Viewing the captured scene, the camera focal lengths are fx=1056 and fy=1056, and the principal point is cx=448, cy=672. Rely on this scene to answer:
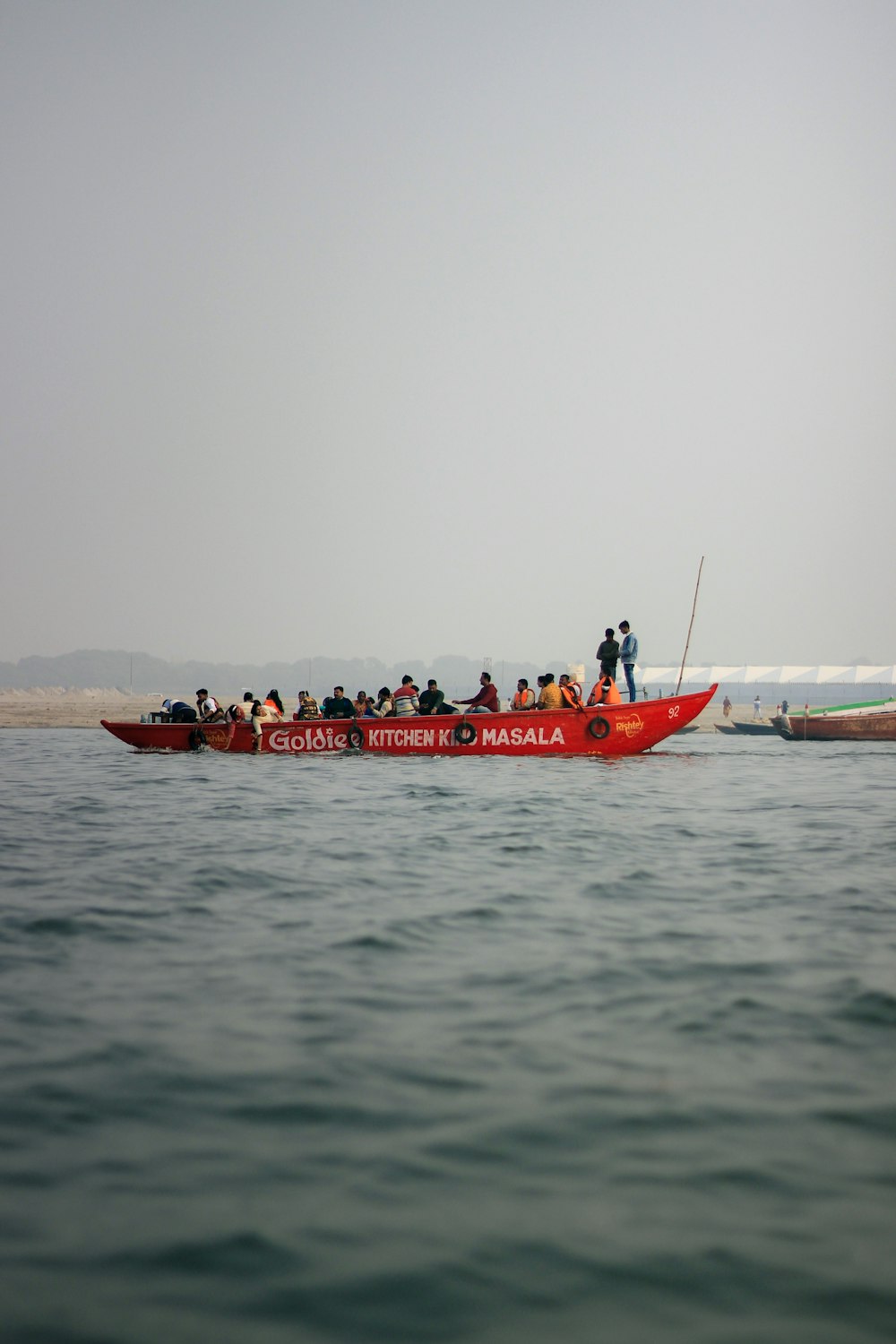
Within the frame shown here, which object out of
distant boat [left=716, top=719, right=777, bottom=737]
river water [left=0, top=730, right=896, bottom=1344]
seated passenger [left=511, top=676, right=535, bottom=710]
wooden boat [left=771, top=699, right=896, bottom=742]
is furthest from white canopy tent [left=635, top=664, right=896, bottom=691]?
river water [left=0, top=730, right=896, bottom=1344]

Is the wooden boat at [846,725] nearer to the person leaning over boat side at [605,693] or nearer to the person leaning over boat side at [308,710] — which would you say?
the person leaning over boat side at [605,693]

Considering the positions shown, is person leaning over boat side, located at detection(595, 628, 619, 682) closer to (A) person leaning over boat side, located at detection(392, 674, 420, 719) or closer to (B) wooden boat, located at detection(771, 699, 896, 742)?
(A) person leaning over boat side, located at detection(392, 674, 420, 719)

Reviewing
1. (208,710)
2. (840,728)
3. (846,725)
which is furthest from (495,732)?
(840,728)

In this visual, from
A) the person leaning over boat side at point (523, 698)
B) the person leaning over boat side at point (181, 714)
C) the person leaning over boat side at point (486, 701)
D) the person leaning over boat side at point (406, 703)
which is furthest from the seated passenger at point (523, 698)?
the person leaning over boat side at point (181, 714)

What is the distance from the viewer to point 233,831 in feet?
39.5

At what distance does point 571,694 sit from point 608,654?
111 cm

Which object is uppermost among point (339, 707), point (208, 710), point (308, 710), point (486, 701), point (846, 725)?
point (846, 725)

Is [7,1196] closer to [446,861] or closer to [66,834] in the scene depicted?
[446,861]

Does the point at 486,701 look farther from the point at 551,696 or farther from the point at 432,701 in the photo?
the point at 551,696

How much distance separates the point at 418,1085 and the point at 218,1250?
4.31 ft

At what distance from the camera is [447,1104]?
4020mm

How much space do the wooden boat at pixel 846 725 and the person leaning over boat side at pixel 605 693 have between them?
17.4 metres

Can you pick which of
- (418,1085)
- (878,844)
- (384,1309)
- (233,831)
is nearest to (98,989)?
(418,1085)

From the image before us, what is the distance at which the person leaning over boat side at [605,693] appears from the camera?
2141cm
